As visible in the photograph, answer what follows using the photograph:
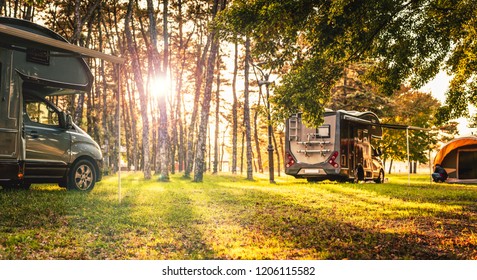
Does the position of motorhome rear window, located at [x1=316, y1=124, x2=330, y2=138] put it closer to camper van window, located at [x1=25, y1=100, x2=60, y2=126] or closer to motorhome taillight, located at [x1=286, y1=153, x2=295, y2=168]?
motorhome taillight, located at [x1=286, y1=153, x2=295, y2=168]

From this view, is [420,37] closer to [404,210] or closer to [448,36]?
[448,36]

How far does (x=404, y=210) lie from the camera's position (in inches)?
346

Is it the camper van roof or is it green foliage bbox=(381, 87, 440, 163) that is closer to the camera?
the camper van roof

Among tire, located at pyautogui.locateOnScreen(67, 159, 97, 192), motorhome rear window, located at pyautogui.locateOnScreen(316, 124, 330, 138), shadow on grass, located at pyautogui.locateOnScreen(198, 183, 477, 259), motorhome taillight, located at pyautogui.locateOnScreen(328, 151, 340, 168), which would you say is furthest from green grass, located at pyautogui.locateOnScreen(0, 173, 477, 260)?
motorhome rear window, located at pyautogui.locateOnScreen(316, 124, 330, 138)

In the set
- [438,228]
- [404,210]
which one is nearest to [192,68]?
[404,210]

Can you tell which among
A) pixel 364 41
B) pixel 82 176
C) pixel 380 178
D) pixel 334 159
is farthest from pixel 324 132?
pixel 82 176

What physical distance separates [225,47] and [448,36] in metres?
19.1

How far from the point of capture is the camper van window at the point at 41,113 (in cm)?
922

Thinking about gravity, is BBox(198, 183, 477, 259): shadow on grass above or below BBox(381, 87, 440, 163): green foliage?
below

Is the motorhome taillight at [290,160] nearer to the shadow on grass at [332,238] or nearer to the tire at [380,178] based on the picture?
the tire at [380,178]

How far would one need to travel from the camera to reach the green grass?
5000mm

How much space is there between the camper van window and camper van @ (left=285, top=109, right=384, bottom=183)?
8.51 metres

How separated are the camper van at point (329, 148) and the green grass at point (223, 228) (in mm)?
5566

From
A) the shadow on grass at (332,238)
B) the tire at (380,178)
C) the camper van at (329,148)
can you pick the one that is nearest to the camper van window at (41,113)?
the shadow on grass at (332,238)
